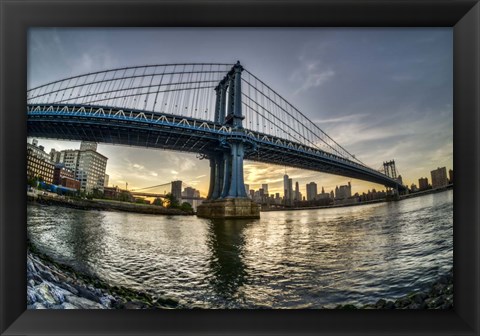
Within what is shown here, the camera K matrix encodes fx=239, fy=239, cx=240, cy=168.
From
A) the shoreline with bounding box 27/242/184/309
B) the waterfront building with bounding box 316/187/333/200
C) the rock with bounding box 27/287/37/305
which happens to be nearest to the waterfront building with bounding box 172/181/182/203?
the shoreline with bounding box 27/242/184/309

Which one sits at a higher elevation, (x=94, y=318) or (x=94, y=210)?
(x=94, y=210)

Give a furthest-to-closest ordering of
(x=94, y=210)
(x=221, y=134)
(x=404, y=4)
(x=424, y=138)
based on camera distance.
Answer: (x=221, y=134) → (x=94, y=210) → (x=424, y=138) → (x=404, y=4)

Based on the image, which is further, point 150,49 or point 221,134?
point 221,134

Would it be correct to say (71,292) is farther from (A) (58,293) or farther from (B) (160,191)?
(B) (160,191)

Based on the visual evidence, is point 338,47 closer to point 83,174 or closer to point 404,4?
point 404,4

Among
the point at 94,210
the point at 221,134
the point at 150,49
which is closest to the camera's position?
the point at 150,49

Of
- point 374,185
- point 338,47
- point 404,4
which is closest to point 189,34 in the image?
point 338,47

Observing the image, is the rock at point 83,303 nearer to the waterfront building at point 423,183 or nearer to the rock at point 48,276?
the rock at point 48,276

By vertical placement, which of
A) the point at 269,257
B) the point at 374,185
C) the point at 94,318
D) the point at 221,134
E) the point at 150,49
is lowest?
the point at 94,318
